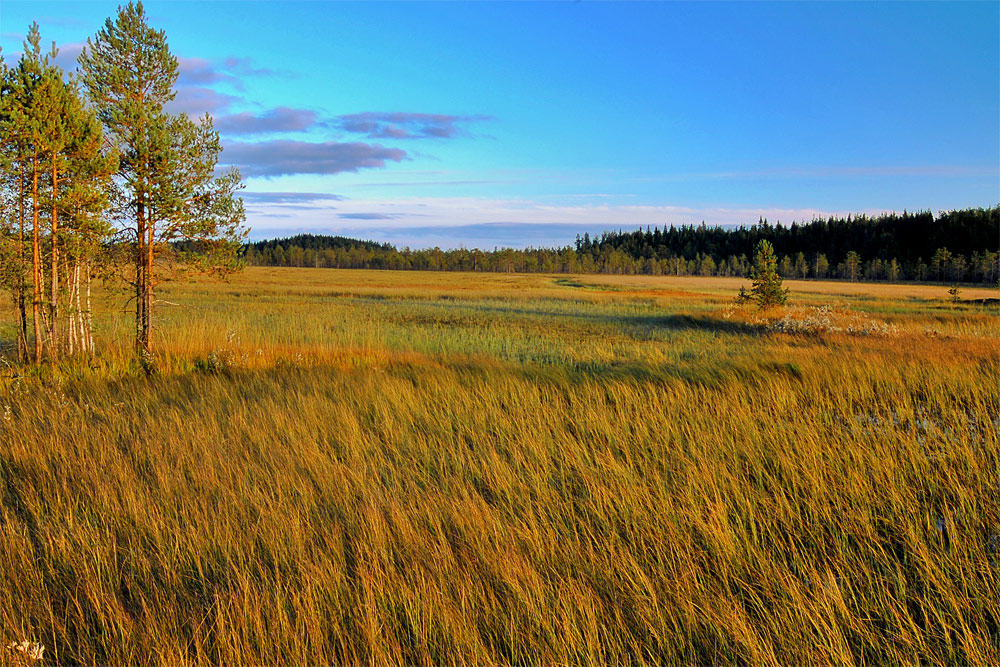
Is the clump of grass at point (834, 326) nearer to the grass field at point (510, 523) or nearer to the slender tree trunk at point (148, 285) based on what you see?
the grass field at point (510, 523)

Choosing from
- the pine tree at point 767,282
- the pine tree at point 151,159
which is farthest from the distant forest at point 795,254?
the pine tree at point 151,159

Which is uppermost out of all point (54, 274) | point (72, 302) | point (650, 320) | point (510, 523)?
point (54, 274)

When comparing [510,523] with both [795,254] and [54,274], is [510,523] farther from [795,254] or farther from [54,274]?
[795,254]

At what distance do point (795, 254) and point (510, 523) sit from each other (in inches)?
6346

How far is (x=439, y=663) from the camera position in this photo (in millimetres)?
2484

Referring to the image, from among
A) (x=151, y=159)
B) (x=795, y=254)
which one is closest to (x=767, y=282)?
(x=151, y=159)

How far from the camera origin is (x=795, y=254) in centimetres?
14262

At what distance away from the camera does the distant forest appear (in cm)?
10375

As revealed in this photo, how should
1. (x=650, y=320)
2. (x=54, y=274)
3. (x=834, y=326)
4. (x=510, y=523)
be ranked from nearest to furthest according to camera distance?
1. (x=510, y=523)
2. (x=54, y=274)
3. (x=834, y=326)
4. (x=650, y=320)

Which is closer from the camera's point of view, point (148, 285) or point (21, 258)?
point (21, 258)

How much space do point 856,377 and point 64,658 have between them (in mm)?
8977

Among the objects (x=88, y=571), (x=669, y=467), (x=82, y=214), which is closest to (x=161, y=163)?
(x=82, y=214)

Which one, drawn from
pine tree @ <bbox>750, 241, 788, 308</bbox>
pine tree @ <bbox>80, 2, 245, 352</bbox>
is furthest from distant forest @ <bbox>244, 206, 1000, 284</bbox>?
pine tree @ <bbox>80, 2, 245, 352</bbox>

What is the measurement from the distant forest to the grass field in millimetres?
87804
